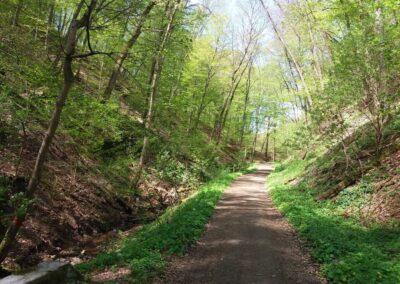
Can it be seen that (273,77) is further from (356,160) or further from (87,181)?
(87,181)

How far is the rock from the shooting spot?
4676mm

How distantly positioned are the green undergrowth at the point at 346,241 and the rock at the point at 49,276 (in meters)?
4.53

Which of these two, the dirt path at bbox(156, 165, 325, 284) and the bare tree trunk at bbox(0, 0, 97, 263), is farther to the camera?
the dirt path at bbox(156, 165, 325, 284)

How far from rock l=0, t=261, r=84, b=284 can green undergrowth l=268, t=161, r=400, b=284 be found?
4529 millimetres

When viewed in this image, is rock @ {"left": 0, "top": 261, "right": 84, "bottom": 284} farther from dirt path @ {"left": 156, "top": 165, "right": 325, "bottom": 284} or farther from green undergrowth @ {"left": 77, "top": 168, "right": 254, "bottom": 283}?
dirt path @ {"left": 156, "top": 165, "right": 325, "bottom": 284}

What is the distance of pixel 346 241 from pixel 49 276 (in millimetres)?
6017

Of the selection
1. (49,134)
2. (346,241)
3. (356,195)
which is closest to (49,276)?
(49,134)

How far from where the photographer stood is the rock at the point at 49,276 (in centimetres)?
468

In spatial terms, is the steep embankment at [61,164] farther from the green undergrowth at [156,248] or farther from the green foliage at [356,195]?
the green foliage at [356,195]

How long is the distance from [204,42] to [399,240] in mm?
21131

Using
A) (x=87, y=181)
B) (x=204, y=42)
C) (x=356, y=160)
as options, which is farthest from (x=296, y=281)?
(x=204, y=42)

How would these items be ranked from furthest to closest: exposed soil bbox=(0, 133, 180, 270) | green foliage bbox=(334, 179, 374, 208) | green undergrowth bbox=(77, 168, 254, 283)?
green foliage bbox=(334, 179, 374, 208)
exposed soil bbox=(0, 133, 180, 270)
green undergrowth bbox=(77, 168, 254, 283)

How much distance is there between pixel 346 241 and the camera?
7.36 m

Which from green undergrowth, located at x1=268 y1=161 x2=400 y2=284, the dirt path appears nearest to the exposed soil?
the dirt path
